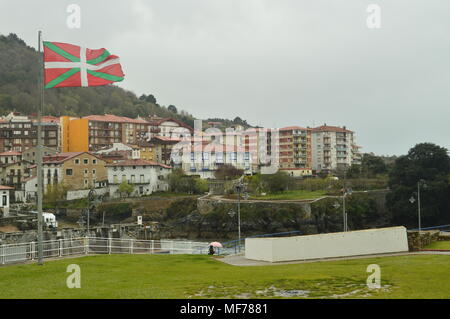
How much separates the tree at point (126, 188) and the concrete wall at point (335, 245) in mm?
82653

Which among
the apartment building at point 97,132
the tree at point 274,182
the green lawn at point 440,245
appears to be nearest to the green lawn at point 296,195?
the tree at point 274,182

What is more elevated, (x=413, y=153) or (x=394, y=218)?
(x=413, y=153)

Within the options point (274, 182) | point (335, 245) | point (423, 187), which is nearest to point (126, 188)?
point (274, 182)

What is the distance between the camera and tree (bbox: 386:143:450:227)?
268 ft

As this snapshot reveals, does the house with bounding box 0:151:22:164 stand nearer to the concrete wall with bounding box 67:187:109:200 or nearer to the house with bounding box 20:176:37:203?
the house with bounding box 20:176:37:203

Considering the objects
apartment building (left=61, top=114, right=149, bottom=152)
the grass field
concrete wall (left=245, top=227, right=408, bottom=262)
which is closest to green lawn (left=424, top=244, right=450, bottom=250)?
concrete wall (left=245, top=227, right=408, bottom=262)

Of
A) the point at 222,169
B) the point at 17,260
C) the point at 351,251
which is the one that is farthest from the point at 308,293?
the point at 222,169

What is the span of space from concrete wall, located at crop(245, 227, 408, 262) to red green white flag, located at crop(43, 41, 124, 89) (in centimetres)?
995

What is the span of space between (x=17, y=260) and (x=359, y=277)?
45.1ft

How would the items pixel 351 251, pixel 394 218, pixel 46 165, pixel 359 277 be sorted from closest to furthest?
pixel 359 277, pixel 351 251, pixel 394 218, pixel 46 165

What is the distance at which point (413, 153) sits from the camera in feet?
289

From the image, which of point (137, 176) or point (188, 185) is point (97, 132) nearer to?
point (137, 176)

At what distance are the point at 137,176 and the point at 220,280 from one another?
95203 millimetres
